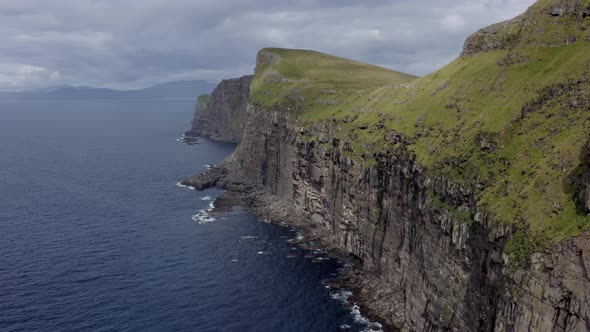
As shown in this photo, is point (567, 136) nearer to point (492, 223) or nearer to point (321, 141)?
point (492, 223)

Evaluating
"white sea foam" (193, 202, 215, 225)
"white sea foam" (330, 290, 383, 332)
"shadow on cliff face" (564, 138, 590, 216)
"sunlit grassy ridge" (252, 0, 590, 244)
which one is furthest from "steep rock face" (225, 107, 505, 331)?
"white sea foam" (193, 202, 215, 225)

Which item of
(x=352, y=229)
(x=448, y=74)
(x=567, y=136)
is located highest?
(x=448, y=74)

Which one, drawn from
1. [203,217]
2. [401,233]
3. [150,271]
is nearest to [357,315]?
[401,233]

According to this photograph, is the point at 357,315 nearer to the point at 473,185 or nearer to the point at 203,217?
the point at 473,185

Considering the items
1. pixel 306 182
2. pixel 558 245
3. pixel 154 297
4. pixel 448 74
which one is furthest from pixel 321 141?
pixel 558 245

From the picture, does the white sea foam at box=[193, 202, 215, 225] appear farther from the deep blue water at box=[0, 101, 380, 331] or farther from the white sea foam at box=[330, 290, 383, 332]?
the white sea foam at box=[330, 290, 383, 332]

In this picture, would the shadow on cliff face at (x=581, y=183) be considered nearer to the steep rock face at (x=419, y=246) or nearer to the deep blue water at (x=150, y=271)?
the steep rock face at (x=419, y=246)
